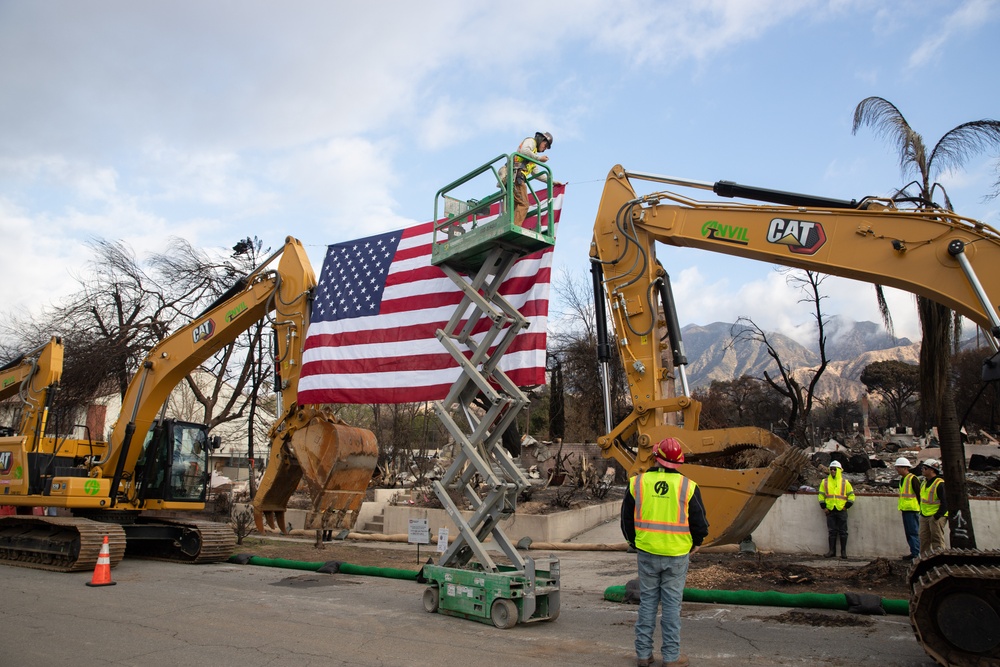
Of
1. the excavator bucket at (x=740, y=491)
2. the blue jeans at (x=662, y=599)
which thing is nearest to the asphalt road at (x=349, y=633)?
the blue jeans at (x=662, y=599)

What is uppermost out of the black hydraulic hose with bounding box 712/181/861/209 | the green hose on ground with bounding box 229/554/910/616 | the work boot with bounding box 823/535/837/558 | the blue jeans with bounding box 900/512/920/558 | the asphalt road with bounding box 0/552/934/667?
the black hydraulic hose with bounding box 712/181/861/209

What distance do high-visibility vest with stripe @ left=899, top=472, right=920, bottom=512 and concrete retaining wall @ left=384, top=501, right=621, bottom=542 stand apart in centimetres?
740

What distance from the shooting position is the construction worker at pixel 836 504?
12.8 m

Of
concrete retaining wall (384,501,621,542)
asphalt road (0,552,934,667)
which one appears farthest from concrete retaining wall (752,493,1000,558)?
asphalt road (0,552,934,667)

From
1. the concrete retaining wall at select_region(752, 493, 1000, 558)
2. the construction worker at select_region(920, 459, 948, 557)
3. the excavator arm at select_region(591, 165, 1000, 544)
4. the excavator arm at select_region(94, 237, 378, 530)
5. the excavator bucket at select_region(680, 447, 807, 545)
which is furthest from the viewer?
the concrete retaining wall at select_region(752, 493, 1000, 558)

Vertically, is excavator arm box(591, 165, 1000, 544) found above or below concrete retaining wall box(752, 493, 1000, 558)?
above

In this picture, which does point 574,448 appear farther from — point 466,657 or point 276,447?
point 466,657

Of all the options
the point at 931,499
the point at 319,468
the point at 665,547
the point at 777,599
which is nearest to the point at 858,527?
the point at 931,499

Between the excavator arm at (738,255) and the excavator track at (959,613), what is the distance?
1849 millimetres

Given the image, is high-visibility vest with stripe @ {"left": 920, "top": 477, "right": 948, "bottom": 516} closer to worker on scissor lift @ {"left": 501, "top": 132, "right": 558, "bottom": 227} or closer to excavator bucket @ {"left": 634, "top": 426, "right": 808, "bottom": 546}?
excavator bucket @ {"left": 634, "top": 426, "right": 808, "bottom": 546}

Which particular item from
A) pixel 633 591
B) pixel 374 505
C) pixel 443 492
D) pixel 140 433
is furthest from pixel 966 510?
pixel 374 505

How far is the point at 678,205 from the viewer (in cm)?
906

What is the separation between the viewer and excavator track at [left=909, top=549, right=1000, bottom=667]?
5.54m

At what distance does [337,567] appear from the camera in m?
11.9
